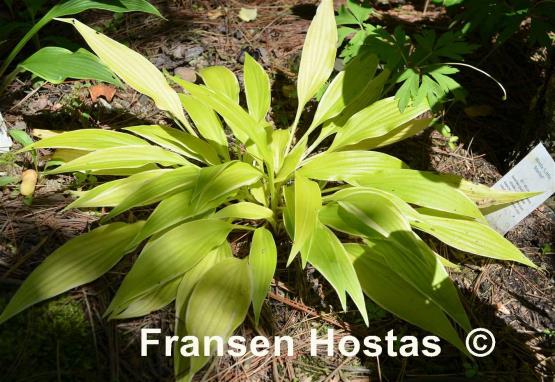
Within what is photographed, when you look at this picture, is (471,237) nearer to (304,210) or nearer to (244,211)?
(304,210)

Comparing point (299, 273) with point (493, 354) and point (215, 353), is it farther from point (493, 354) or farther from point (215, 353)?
point (493, 354)

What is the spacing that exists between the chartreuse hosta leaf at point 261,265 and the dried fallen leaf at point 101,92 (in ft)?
3.55

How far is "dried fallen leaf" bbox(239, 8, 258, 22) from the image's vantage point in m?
2.66

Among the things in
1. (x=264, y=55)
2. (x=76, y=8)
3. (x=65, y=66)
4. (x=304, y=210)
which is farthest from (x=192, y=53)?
(x=304, y=210)

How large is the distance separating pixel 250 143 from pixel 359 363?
0.81 metres

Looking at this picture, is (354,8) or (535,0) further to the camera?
(535,0)

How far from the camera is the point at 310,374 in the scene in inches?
59.6

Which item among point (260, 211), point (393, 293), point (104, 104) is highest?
point (104, 104)

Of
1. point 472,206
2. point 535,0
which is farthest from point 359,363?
point 535,0

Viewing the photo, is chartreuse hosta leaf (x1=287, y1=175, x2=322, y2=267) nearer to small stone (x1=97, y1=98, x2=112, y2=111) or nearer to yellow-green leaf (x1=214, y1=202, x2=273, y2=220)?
yellow-green leaf (x1=214, y1=202, x2=273, y2=220)

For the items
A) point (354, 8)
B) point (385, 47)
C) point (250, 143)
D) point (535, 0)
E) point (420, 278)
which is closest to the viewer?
point (420, 278)

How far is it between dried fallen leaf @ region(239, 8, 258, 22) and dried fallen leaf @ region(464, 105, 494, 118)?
122 centimetres

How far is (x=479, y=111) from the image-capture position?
2289 mm

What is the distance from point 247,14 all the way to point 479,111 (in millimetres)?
1304
